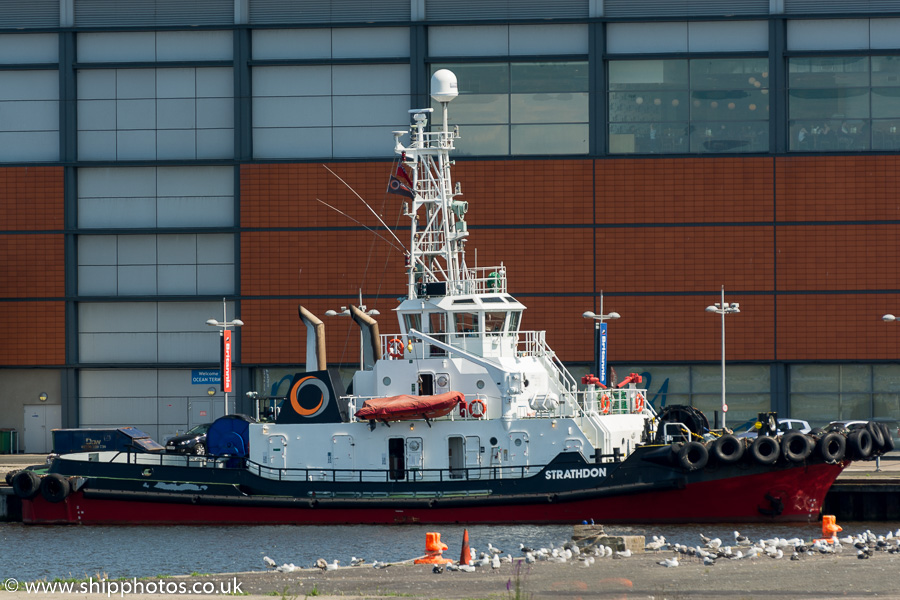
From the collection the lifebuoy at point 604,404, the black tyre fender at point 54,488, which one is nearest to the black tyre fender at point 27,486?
the black tyre fender at point 54,488

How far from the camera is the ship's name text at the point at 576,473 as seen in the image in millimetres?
28922

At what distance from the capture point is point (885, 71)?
48.9 meters

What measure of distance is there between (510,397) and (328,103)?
23.4 meters

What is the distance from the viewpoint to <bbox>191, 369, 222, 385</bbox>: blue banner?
1992 inches

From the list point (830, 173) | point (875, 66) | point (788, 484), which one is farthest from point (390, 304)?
point (788, 484)

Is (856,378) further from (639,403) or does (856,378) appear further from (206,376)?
(206,376)

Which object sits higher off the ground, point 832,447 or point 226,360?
point 226,360

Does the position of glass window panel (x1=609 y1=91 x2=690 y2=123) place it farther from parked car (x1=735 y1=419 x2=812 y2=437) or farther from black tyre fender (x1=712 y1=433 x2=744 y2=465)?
black tyre fender (x1=712 y1=433 x2=744 y2=465)

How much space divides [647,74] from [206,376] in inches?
797

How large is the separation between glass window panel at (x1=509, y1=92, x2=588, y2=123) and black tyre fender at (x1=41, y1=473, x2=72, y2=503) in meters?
24.3

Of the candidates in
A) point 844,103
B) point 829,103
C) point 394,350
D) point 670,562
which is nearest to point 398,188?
point 394,350

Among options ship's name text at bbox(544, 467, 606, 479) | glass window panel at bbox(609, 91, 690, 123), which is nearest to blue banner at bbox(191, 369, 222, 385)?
glass window panel at bbox(609, 91, 690, 123)

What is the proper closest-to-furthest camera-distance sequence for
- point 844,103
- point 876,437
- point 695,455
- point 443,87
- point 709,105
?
1. point 695,455
2. point 876,437
3. point 443,87
4. point 844,103
5. point 709,105

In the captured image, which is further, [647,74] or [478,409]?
[647,74]
